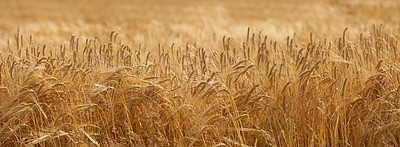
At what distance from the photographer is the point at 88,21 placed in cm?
1345

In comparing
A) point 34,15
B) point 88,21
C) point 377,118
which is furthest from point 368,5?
point 377,118

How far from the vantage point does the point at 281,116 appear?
2.33 metres

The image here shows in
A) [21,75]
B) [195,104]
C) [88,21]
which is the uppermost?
[88,21]

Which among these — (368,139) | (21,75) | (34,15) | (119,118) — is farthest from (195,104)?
(34,15)

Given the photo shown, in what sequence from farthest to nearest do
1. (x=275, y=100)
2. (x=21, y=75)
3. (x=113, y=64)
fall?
(x=113, y=64) → (x=21, y=75) → (x=275, y=100)

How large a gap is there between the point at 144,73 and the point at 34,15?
542 inches

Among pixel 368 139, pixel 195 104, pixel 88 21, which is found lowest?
pixel 368 139

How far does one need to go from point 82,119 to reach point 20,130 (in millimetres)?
337

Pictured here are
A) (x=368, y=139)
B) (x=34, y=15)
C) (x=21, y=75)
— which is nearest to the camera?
(x=368, y=139)

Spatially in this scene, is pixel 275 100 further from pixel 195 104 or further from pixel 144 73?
pixel 144 73

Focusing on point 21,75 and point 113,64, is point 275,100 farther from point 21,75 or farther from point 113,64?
point 21,75

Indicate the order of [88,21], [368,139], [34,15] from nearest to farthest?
[368,139]
[88,21]
[34,15]

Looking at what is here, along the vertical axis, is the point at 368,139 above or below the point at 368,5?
below

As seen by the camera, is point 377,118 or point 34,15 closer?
point 377,118
